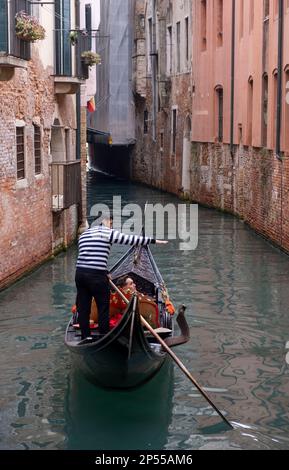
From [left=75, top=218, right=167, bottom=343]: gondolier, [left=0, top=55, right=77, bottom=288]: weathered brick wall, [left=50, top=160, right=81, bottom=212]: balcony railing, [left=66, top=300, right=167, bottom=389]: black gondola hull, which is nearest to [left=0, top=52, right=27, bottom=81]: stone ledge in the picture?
[left=0, top=55, right=77, bottom=288]: weathered brick wall

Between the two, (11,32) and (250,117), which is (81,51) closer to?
(250,117)

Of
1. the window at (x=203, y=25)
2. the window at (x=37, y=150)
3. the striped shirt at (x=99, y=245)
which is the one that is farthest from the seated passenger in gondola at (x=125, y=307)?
the window at (x=203, y=25)

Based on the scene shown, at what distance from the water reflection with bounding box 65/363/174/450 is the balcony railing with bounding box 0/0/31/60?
4723 millimetres

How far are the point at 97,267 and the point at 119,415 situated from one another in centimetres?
139

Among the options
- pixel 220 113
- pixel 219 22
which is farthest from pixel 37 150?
pixel 219 22

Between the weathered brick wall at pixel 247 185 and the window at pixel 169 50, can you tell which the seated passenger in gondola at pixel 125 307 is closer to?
the weathered brick wall at pixel 247 185

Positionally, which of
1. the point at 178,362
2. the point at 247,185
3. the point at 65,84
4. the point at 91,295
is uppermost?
the point at 65,84

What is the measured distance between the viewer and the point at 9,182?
12.8 m

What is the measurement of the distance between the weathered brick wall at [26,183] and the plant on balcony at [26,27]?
25.8 inches

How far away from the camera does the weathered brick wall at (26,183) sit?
41.3ft

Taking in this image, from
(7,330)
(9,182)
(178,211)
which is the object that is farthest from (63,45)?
(178,211)

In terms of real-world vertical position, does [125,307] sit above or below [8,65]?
below

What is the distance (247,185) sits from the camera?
67.4 ft

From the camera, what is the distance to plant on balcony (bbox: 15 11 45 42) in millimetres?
12250
